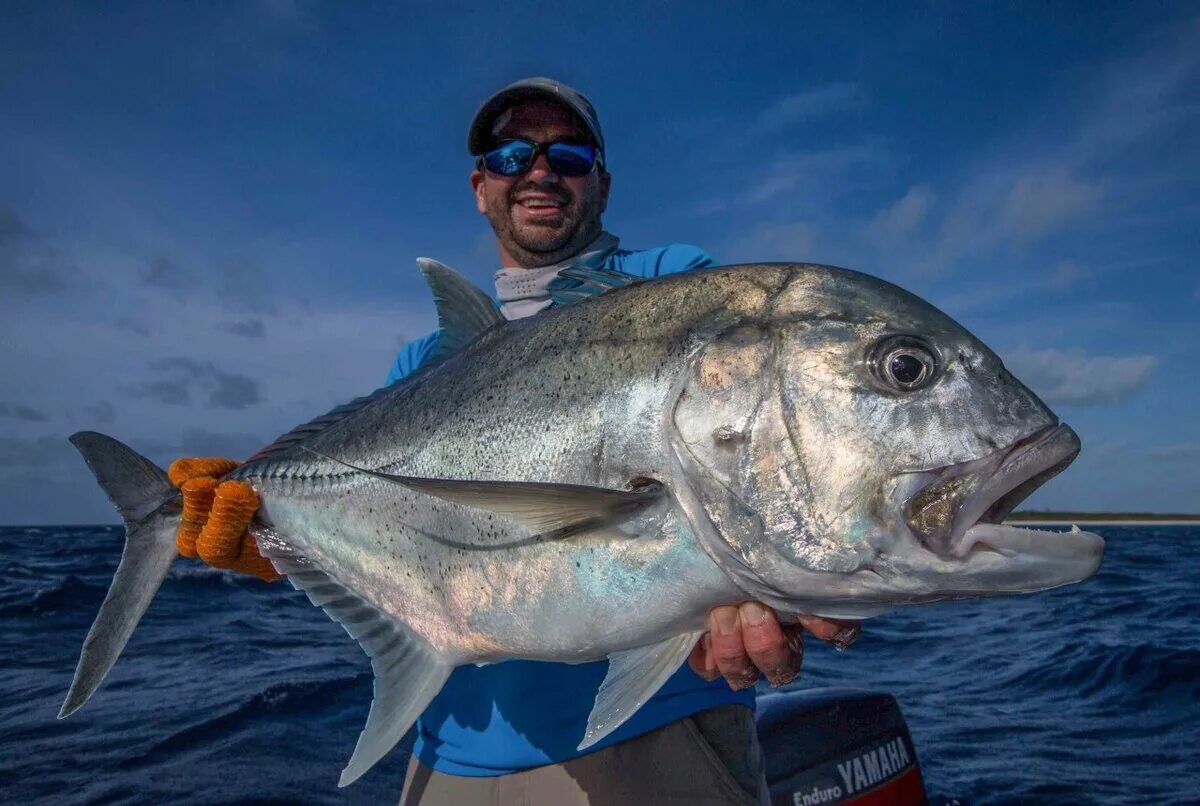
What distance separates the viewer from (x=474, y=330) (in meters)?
2.91

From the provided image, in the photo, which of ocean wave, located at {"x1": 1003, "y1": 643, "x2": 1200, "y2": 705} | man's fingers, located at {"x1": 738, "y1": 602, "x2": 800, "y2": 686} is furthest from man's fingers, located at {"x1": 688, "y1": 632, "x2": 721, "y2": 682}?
ocean wave, located at {"x1": 1003, "y1": 643, "x2": 1200, "y2": 705}

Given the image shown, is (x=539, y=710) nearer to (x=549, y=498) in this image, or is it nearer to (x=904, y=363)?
(x=549, y=498)

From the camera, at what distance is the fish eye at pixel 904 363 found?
1.94 meters

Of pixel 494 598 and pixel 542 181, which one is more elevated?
pixel 542 181

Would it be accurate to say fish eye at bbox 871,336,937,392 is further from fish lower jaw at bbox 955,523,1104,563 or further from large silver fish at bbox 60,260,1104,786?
fish lower jaw at bbox 955,523,1104,563

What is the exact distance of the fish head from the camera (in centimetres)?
181

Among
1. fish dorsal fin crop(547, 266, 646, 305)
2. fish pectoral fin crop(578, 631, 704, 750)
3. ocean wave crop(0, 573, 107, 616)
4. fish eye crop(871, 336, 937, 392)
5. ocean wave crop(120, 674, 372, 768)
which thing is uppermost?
fish dorsal fin crop(547, 266, 646, 305)

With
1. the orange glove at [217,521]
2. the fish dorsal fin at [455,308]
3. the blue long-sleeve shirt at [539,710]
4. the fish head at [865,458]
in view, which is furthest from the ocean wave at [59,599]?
the fish head at [865,458]

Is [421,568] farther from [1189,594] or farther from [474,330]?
[1189,594]

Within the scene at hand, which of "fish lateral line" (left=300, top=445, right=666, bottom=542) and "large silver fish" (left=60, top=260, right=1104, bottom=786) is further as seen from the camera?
"fish lateral line" (left=300, top=445, right=666, bottom=542)

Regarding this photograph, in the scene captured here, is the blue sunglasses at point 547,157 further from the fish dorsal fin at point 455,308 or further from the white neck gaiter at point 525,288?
the fish dorsal fin at point 455,308

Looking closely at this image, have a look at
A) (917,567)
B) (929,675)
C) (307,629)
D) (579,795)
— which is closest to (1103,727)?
(929,675)

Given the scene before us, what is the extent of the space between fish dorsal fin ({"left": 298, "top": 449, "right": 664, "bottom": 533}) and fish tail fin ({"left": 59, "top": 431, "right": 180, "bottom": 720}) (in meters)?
1.57

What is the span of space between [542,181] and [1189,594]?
2117 cm
